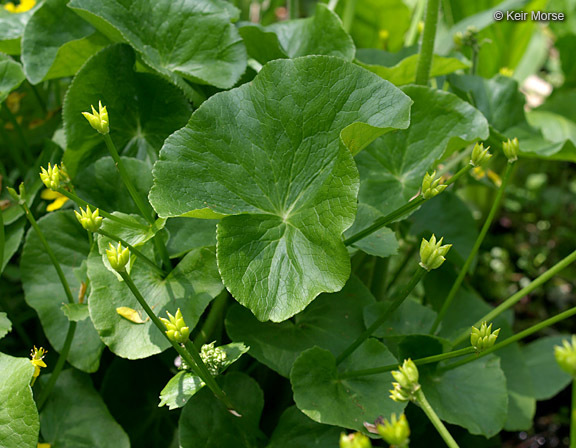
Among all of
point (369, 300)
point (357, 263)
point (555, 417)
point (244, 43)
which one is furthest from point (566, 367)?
point (555, 417)

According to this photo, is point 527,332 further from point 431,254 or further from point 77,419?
point 77,419

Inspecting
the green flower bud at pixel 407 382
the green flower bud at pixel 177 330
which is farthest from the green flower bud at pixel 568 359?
the green flower bud at pixel 177 330

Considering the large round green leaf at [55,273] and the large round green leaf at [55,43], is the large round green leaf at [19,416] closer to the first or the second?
the large round green leaf at [55,273]

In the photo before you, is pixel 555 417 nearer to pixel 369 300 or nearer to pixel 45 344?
pixel 369 300

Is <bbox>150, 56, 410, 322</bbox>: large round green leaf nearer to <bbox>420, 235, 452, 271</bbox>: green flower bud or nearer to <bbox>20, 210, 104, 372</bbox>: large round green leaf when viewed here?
<bbox>420, 235, 452, 271</bbox>: green flower bud

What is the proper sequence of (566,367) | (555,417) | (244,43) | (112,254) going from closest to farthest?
(566,367), (112,254), (244,43), (555,417)

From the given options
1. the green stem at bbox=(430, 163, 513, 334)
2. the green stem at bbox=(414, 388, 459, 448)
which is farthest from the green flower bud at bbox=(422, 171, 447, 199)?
the green stem at bbox=(414, 388, 459, 448)
